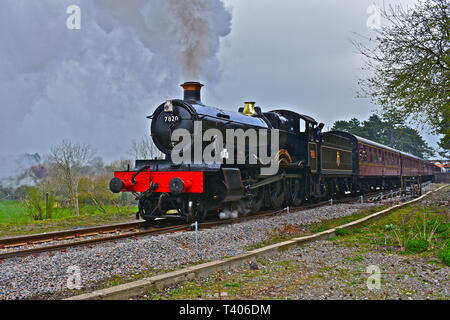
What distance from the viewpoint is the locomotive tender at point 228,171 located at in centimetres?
997

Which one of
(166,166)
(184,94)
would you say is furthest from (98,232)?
(184,94)

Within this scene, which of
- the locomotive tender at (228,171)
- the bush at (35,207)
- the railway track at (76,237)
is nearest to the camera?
the railway track at (76,237)

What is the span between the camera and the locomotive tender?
997 cm

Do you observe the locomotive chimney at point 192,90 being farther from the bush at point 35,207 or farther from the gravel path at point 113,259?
the bush at point 35,207

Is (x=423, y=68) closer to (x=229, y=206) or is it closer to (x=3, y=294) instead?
(x=229, y=206)

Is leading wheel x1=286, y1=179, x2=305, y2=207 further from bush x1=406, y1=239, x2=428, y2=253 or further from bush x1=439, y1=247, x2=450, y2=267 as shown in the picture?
bush x1=439, y1=247, x2=450, y2=267

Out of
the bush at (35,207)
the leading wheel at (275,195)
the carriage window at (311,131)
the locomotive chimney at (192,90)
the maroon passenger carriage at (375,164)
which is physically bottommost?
the bush at (35,207)

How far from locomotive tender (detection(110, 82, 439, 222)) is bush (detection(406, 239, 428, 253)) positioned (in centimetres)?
454

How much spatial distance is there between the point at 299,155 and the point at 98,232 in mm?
8805

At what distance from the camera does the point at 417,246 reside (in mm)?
6875

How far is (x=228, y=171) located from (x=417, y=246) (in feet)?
16.0

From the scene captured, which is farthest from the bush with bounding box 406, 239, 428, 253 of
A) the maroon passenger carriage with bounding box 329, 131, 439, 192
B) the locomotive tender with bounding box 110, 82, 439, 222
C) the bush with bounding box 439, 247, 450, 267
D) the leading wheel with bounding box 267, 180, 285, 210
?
the maroon passenger carriage with bounding box 329, 131, 439, 192

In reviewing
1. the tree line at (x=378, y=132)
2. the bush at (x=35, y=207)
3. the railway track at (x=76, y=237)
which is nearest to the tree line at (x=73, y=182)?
the bush at (x=35, y=207)

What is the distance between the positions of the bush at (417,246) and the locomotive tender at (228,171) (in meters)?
4.54
